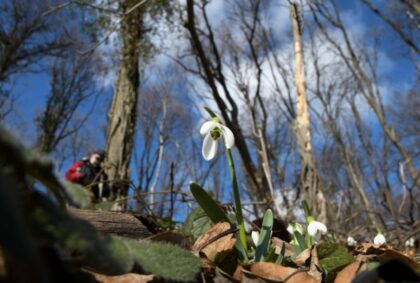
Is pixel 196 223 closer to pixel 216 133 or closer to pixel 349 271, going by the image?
pixel 216 133

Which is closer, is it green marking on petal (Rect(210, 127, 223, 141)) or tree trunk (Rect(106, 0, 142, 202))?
green marking on petal (Rect(210, 127, 223, 141))

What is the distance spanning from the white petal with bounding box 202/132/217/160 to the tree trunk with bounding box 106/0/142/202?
159 inches

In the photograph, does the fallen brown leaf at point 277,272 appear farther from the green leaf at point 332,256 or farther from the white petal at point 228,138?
the white petal at point 228,138

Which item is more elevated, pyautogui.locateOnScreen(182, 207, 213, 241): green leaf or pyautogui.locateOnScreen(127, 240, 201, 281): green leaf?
pyautogui.locateOnScreen(127, 240, 201, 281): green leaf

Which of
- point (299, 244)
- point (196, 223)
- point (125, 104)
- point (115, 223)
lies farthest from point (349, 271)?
point (125, 104)

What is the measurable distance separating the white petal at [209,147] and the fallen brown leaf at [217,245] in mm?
255

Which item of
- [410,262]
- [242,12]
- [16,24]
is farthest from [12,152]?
[16,24]

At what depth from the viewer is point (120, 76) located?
6328 mm

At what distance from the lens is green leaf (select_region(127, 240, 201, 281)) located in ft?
1.31

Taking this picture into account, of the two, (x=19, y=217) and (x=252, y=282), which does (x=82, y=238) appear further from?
(x=252, y=282)

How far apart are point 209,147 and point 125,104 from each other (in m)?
5.15

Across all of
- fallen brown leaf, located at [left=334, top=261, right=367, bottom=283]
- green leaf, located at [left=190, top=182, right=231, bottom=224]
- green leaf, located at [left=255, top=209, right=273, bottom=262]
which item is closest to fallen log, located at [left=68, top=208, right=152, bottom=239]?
green leaf, located at [left=190, top=182, right=231, bottom=224]

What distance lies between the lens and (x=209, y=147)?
965 millimetres

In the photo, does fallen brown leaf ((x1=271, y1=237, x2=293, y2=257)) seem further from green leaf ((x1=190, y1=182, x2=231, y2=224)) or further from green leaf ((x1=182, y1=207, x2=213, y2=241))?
green leaf ((x1=182, y1=207, x2=213, y2=241))
